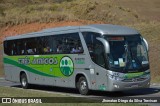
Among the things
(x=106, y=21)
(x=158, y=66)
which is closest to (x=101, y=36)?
(x=158, y=66)

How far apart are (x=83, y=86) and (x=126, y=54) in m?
2.76

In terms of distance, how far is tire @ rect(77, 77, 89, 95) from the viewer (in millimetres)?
21859

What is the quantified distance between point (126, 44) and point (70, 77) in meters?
3.56

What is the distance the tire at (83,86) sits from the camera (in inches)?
861

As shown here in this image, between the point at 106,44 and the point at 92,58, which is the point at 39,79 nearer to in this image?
the point at 92,58

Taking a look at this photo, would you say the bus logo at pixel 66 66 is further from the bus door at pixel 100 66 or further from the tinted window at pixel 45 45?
the bus door at pixel 100 66

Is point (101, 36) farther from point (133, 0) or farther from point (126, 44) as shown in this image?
point (133, 0)

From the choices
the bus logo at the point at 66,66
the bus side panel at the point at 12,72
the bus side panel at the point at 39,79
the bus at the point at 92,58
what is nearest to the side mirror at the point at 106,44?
the bus at the point at 92,58

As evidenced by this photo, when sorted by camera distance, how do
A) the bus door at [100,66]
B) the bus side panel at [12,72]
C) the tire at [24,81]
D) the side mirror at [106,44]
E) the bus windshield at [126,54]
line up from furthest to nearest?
the bus side panel at [12,72], the tire at [24,81], the bus door at [100,66], the bus windshield at [126,54], the side mirror at [106,44]

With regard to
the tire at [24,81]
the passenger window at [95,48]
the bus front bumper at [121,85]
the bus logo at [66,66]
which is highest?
the passenger window at [95,48]

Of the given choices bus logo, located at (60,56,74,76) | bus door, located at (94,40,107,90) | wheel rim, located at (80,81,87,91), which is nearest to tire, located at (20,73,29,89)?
bus logo, located at (60,56,74,76)

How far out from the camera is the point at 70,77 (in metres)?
22.9

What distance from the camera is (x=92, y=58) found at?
2127 cm


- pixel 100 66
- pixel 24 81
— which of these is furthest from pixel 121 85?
pixel 24 81
